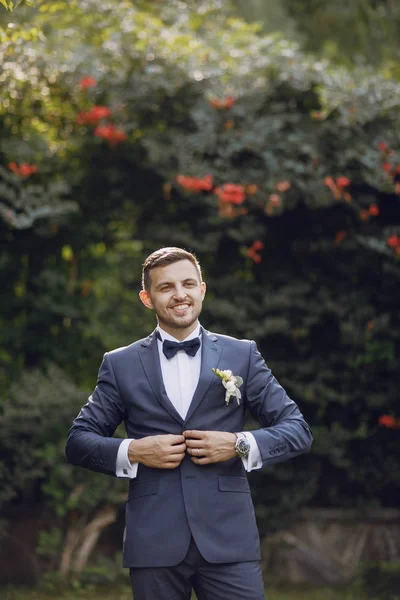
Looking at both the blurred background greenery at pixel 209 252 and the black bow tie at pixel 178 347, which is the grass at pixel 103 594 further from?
the black bow tie at pixel 178 347

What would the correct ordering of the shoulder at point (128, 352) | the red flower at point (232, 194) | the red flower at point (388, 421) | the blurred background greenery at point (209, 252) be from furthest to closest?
1. the red flower at point (388, 421)
2. the blurred background greenery at point (209, 252)
3. the red flower at point (232, 194)
4. the shoulder at point (128, 352)

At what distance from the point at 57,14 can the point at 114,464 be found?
17.6 feet

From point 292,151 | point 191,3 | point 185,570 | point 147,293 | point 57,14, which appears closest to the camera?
point 185,570

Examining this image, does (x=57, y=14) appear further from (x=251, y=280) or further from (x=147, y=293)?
(x=147, y=293)

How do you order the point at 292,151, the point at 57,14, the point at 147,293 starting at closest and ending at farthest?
the point at 147,293 < the point at 292,151 < the point at 57,14

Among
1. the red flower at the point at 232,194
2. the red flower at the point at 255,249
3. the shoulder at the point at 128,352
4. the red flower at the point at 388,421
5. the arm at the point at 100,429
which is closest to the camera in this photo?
the arm at the point at 100,429

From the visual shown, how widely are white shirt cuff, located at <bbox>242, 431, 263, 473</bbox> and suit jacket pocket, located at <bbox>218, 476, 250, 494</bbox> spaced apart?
10 centimetres

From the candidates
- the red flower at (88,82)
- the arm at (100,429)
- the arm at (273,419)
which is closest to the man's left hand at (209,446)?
the arm at (273,419)

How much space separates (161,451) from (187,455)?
0.40 ft

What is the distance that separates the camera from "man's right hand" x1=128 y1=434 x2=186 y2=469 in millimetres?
2959

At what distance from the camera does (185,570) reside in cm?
300

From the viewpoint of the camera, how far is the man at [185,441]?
2977 millimetres

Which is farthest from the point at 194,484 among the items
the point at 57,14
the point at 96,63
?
the point at 57,14

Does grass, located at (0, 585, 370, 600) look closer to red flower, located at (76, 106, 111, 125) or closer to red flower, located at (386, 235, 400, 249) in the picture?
red flower, located at (386, 235, 400, 249)
